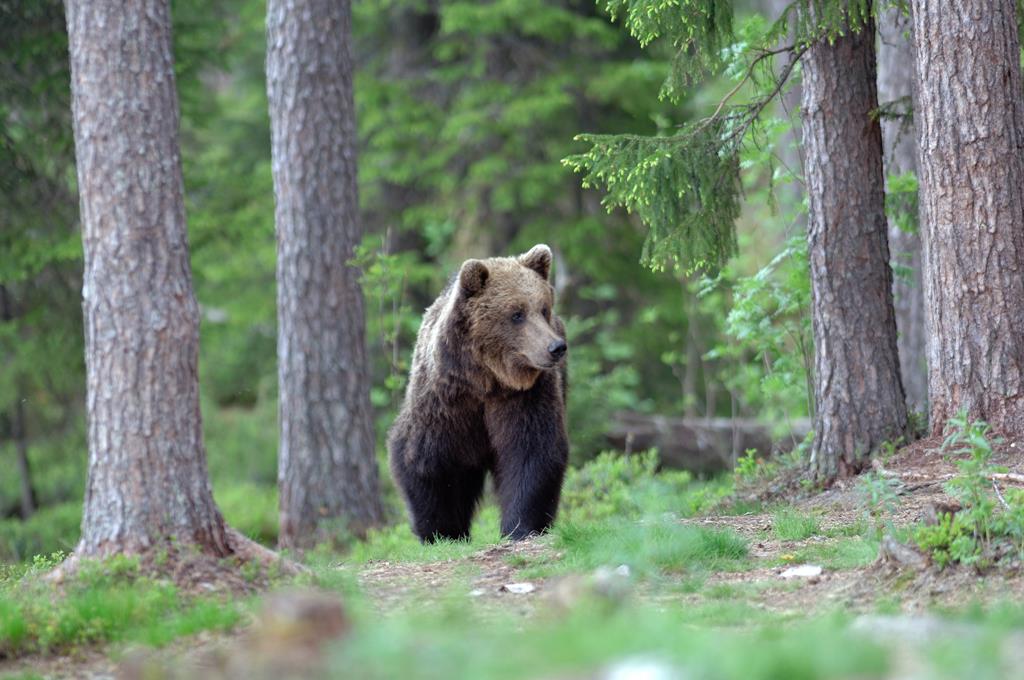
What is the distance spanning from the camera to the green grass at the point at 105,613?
17.2 feet

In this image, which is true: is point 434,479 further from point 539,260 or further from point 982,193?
point 982,193

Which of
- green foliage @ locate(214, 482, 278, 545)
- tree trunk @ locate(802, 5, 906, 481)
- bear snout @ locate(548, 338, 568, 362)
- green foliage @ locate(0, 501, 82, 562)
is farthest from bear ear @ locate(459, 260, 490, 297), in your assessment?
green foliage @ locate(214, 482, 278, 545)

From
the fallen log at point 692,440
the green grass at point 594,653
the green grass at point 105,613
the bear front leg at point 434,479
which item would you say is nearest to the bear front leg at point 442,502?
the bear front leg at point 434,479

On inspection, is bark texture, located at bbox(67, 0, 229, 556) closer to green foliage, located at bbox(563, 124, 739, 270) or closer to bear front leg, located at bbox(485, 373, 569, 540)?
bear front leg, located at bbox(485, 373, 569, 540)

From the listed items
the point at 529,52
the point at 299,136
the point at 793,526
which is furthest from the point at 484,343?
the point at 529,52

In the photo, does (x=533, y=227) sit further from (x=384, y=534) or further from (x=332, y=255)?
(x=384, y=534)

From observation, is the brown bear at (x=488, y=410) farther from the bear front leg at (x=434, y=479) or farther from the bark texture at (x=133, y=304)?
the bark texture at (x=133, y=304)

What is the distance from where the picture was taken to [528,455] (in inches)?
332

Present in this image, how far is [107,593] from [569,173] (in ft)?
42.3

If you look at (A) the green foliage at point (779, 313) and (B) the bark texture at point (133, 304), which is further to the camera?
(A) the green foliage at point (779, 313)

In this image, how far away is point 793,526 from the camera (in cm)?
731

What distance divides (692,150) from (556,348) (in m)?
1.87

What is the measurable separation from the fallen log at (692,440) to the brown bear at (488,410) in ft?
20.7

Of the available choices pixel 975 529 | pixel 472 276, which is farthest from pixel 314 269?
pixel 975 529
